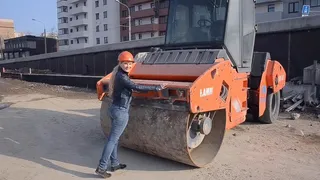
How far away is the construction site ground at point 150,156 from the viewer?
16.6 ft

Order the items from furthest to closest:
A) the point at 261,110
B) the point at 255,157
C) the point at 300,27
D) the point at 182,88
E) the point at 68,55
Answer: the point at 68,55 → the point at 300,27 → the point at 261,110 → the point at 255,157 → the point at 182,88

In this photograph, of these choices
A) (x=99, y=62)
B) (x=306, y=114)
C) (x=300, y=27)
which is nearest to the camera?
→ (x=306, y=114)

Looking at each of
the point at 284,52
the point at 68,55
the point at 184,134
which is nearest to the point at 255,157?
the point at 184,134

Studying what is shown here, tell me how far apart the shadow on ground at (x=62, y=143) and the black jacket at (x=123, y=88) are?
116 cm

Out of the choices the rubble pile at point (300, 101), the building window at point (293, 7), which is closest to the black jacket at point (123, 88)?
the rubble pile at point (300, 101)

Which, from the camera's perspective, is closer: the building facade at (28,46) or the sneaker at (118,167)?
the sneaker at (118,167)

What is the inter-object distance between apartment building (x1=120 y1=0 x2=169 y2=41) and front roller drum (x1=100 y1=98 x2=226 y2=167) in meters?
48.2

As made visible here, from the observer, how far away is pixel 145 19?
2308 inches

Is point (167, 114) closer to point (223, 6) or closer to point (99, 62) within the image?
point (223, 6)

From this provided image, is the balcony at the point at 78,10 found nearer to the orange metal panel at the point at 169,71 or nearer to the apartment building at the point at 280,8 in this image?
the apartment building at the point at 280,8

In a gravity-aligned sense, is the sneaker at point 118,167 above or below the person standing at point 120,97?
below

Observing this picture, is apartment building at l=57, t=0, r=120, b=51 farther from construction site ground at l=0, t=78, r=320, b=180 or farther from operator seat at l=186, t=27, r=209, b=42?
operator seat at l=186, t=27, r=209, b=42

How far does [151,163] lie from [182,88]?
5.01 ft

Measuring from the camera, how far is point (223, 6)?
621 cm
